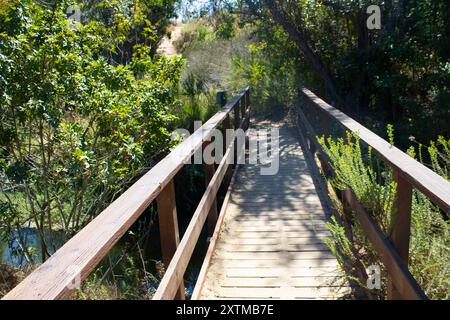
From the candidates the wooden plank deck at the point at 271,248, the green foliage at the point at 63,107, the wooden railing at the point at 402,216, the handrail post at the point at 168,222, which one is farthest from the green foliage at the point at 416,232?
the green foliage at the point at 63,107

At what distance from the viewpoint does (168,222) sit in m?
2.57

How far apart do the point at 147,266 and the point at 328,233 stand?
354 cm

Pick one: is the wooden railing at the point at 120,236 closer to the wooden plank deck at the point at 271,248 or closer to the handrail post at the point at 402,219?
the wooden plank deck at the point at 271,248

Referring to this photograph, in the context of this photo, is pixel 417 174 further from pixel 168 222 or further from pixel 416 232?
pixel 168 222

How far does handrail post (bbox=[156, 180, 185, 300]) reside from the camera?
2529 millimetres

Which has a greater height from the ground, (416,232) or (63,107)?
(63,107)

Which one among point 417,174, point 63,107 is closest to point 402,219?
point 417,174

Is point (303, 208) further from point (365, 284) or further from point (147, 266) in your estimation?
point (147, 266)

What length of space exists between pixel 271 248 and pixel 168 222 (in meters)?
1.69

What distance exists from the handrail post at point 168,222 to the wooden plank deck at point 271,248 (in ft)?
2.21

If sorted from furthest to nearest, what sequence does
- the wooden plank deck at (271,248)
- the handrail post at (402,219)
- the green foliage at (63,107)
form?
the green foliage at (63,107) < the wooden plank deck at (271,248) < the handrail post at (402,219)

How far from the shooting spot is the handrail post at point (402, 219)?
228 centimetres

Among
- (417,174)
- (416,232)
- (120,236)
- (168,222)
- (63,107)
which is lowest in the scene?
(416,232)
